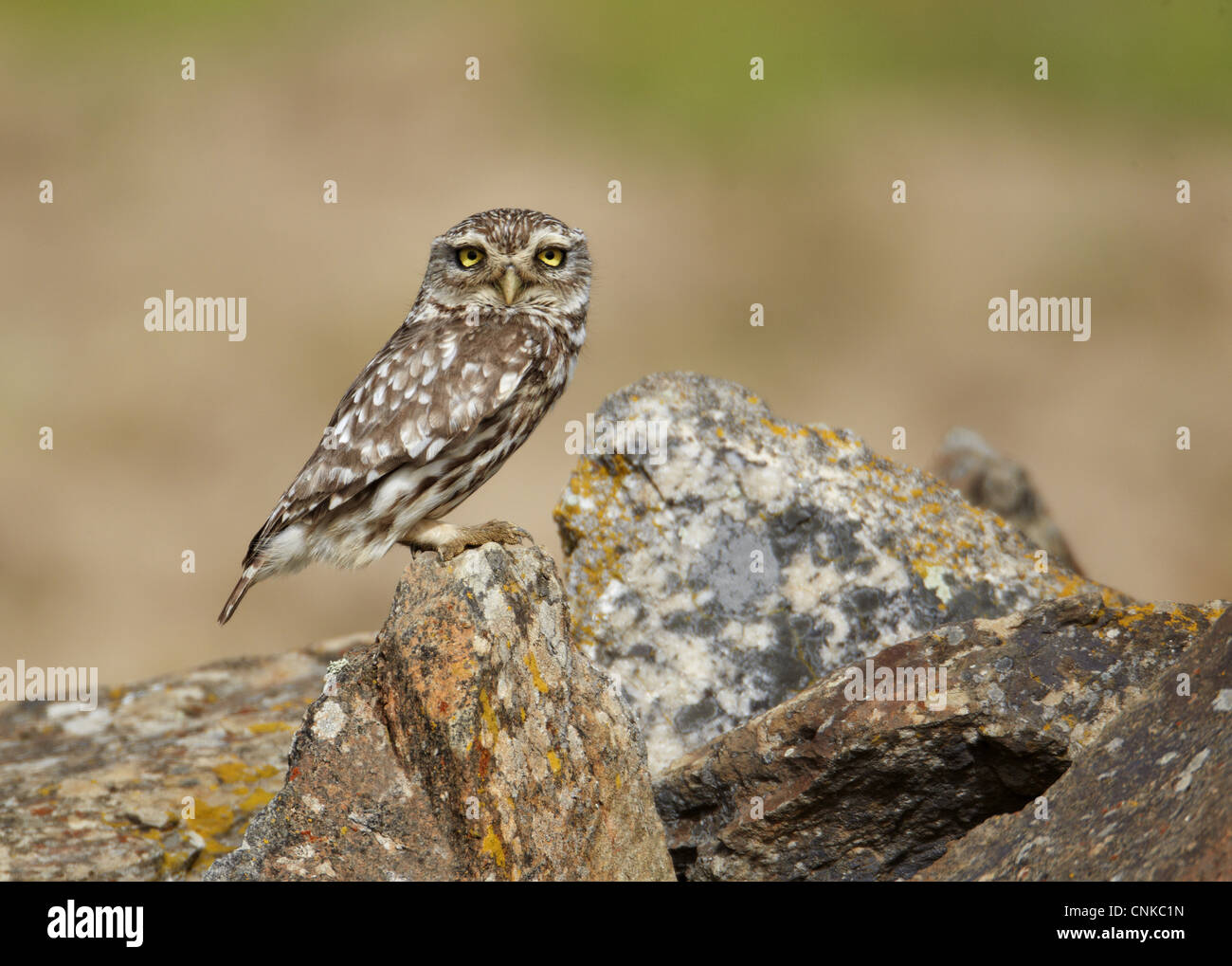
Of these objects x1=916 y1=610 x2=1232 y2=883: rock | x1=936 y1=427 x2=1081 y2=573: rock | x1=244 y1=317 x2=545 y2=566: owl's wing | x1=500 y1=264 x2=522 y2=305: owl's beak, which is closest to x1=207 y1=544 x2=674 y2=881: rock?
x1=244 y1=317 x2=545 y2=566: owl's wing

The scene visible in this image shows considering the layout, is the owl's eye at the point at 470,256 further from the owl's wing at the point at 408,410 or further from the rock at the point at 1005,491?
the rock at the point at 1005,491

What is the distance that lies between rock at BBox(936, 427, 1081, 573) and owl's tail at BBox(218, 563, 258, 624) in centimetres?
542

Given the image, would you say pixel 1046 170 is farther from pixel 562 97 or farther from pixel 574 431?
pixel 574 431

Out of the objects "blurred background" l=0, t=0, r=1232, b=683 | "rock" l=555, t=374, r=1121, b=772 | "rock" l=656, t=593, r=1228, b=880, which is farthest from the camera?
"blurred background" l=0, t=0, r=1232, b=683

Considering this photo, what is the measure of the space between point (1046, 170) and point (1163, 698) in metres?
23.9

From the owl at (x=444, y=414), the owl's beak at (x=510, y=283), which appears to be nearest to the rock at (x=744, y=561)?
the owl at (x=444, y=414)

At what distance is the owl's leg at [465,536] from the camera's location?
602cm

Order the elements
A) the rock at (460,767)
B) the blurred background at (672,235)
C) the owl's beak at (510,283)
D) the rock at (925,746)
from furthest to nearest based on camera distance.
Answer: the blurred background at (672,235), the owl's beak at (510,283), the rock at (925,746), the rock at (460,767)

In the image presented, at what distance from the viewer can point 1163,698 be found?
4363 mm

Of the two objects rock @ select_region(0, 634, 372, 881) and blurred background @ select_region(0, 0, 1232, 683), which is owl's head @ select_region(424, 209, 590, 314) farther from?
blurred background @ select_region(0, 0, 1232, 683)

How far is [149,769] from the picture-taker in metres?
6.85

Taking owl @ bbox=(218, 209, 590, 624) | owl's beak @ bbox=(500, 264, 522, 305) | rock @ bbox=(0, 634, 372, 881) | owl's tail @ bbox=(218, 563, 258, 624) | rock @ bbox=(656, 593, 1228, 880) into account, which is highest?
owl's beak @ bbox=(500, 264, 522, 305)

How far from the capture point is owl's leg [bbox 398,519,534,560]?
602 centimetres

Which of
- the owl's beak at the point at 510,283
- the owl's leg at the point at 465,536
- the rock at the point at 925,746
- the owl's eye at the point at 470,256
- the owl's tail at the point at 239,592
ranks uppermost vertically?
the owl's eye at the point at 470,256
